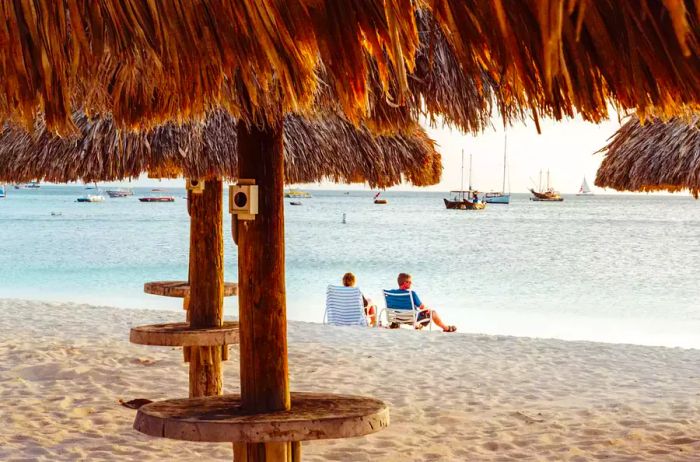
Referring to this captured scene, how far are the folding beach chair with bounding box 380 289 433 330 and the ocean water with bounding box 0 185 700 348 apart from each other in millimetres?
5739

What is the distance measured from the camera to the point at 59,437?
15.4ft

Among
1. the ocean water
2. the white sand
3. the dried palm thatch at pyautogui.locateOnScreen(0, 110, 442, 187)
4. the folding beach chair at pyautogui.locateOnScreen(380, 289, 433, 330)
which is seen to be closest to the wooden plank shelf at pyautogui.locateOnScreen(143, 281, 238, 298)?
the white sand

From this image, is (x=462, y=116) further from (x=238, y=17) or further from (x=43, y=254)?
(x=43, y=254)

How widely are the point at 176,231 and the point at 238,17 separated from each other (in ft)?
141

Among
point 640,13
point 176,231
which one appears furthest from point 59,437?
point 176,231

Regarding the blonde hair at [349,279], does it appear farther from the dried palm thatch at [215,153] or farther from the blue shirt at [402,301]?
the dried palm thatch at [215,153]

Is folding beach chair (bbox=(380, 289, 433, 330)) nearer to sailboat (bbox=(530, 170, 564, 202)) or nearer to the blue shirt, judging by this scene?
the blue shirt

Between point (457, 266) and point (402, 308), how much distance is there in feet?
67.2

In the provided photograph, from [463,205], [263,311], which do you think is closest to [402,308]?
[263,311]

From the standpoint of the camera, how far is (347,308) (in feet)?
30.6

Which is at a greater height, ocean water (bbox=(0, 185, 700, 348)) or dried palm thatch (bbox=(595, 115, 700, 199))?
dried palm thatch (bbox=(595, 115, 700, 199))

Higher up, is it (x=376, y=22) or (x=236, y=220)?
(x=376, y=22)

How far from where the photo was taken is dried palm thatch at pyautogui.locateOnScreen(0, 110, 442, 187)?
14.2 feet

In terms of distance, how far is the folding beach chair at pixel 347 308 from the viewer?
9.29 m
